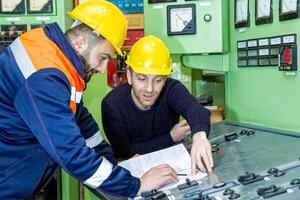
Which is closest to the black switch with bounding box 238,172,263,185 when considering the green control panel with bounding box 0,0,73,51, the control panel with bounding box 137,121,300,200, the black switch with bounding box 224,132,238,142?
the control panel with bounding box 137,121,300,200

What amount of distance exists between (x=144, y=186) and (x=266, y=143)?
0.57m

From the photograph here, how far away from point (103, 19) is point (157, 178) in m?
0.59

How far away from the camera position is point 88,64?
1520mm

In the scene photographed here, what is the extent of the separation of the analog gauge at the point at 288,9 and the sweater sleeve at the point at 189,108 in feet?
1.71

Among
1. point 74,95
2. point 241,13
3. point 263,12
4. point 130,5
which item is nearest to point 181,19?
point 241,13

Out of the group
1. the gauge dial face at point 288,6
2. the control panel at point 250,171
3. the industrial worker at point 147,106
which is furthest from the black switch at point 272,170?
the gauge dial face at point 288,6

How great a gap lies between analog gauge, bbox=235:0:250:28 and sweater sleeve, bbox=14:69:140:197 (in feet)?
3.70

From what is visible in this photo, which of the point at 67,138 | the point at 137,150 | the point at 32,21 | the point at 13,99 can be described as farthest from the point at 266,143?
the point at 32,21

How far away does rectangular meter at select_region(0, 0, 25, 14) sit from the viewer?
271 cm

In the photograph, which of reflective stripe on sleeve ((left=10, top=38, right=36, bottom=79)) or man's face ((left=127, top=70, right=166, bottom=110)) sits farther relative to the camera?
man's face ((left=127, top=70, right=166, bottom=110))

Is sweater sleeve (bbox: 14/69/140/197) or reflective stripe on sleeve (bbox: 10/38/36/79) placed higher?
reflective stripe on sleeve (bbox: 10/38/36/79)

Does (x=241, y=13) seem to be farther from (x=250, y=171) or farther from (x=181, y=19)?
(x=250, y=171)

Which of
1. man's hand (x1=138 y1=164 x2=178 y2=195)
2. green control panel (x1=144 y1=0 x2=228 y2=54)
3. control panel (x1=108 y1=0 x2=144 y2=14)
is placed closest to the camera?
man's hand (x1=138 y1=164 x2=178 y2=195)

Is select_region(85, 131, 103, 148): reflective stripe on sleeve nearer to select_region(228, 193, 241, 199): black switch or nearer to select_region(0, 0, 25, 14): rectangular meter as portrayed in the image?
select_region(228, 193, 241, 199): black switch
